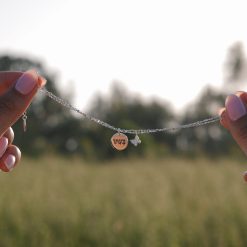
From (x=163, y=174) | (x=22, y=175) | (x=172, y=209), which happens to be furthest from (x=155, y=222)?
(x=163, y=174)

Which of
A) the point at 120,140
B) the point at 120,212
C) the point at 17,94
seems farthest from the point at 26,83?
the point at 120,212

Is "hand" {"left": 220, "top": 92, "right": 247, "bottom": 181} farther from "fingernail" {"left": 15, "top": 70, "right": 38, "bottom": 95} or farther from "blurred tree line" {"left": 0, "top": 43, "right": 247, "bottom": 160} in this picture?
"blurred tree line" {"left": 0, "top": 43, "right": 247, "bottom": 160}

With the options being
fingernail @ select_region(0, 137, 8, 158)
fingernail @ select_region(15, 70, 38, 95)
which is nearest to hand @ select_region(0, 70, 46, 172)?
fingernail @ select_region(15, 70, 38, 95)

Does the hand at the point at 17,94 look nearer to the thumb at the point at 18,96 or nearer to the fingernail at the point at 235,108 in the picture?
the thumb at the point at 18,96

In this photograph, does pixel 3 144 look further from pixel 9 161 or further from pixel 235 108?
pixel 235 108

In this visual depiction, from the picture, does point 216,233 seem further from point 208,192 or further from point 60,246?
point 208,192

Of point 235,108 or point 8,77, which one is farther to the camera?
point 8,77

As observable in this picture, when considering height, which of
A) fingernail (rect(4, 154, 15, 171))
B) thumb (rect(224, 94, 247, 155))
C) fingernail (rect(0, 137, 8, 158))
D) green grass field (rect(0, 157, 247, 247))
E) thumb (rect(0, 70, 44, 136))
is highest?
thumb (rect(224, 94, 247, 155))

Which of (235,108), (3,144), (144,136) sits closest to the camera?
(235,108)
